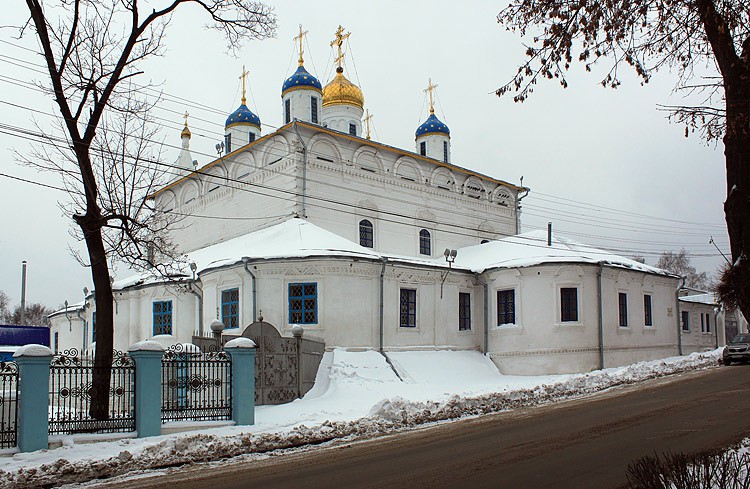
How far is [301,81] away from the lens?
3125 centimetres

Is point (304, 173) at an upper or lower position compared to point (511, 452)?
upper

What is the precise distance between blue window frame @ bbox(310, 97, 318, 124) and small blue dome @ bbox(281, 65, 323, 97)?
59 centimetres

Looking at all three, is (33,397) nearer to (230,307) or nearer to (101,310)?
(101,310)

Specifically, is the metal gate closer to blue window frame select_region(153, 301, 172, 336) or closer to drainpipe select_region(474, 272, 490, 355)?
blue window frame select_region(153, 301, 172, 336)

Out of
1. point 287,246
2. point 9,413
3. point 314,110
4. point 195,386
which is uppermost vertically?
point 314,110

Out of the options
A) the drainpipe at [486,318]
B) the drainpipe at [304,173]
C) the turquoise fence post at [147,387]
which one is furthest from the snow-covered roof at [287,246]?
the turquoise fence post at [147,387]

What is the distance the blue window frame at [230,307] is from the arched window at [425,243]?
35.2 feet

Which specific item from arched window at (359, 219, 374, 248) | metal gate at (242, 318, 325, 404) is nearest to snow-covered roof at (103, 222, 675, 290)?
arched window at (359, 219, 374, 248)

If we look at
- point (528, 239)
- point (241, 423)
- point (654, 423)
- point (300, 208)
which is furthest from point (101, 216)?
point (528, 239)

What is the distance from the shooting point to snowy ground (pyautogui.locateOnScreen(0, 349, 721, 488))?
10062 mm

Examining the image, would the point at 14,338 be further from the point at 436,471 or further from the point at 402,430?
the point at 436,471

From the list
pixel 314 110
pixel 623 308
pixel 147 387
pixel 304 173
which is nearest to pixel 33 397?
pixel 147 387

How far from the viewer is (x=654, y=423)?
1211 centimetres

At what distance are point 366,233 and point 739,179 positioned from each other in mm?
23312
